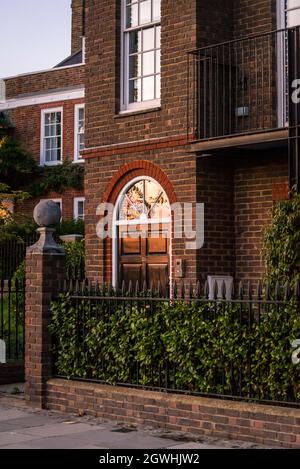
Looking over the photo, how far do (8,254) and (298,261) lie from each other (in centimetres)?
1226

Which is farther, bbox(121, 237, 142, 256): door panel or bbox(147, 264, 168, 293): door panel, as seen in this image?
bbox(121, 237, 142, 256): door panel

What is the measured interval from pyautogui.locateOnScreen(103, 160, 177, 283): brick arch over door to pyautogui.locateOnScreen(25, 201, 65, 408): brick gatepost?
11.2ft

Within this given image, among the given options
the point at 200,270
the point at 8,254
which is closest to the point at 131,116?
the point at 200,270

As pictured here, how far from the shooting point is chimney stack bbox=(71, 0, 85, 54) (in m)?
33.0

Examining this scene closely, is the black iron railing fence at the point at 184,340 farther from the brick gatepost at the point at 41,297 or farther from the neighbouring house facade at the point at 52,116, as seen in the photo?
the neighbouring house facade at the point at 52,116

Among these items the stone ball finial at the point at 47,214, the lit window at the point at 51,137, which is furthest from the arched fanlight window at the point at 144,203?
the lit window at the point at 51,137

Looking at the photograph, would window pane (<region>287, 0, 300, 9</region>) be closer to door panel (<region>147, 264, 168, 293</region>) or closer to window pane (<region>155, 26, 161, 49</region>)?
window pane (<region>155, 26, 161, 49</region>)

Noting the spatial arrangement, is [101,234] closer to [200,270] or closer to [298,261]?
[200,270]

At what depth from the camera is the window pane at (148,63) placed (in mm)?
14531

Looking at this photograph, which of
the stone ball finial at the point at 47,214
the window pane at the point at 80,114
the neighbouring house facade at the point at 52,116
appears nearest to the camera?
the stone ball finial at the point at 47,214

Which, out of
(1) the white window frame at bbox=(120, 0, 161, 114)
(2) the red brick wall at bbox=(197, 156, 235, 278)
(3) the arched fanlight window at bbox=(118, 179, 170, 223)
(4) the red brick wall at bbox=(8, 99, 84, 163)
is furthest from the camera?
(4) the red brick wall at bbox=(8, 99, 84, 163)

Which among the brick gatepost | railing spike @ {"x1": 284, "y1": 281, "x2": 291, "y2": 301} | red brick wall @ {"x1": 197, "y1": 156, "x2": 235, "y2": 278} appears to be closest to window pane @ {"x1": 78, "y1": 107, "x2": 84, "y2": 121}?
red brick wall @ {"x1": 197, "y1": 156, "x2": 235, "y2": 278}

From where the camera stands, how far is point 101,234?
1495 cm

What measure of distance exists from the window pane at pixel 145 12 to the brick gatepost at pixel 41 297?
16.7ft
